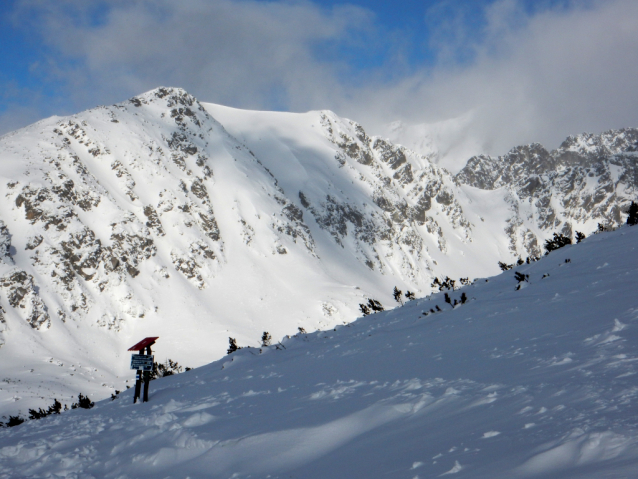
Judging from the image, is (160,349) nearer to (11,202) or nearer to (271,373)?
(11,202)

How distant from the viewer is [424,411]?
186 inches

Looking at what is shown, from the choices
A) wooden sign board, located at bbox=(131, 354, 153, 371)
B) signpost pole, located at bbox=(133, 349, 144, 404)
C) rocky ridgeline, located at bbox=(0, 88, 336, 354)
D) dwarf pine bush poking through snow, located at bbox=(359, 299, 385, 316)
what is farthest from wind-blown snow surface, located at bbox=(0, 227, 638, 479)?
rocky ridgeline, located at bbox=(0, 88, 336, 354)

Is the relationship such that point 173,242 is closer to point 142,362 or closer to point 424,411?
point 142,362

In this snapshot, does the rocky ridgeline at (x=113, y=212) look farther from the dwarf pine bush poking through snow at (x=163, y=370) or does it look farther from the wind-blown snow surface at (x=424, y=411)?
the wind-blown snow surface at (x=424, y=411)

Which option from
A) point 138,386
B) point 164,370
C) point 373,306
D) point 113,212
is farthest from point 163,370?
point 113,212

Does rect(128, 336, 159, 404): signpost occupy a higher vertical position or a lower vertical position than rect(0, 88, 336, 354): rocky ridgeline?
lower

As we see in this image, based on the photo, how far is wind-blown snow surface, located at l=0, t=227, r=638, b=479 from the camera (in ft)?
10.8

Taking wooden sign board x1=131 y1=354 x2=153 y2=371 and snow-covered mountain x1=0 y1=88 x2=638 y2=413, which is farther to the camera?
snow-covered mountain x1=0 y1=88 x2=638 y2=413

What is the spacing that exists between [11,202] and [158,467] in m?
72.1

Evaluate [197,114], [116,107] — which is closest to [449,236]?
[197,114]

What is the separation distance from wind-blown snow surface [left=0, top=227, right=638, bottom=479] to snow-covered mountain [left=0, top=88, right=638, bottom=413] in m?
24.3

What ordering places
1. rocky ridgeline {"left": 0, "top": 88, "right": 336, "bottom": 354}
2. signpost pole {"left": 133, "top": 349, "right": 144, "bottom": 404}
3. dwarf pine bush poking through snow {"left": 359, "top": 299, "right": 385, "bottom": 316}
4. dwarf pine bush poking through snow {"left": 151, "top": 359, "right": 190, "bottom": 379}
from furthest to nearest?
rocky ridgeline {"left": 0, "top": 88, "right": 336, "bottom": 354}, dwarf pine bush poking through snow {"left": 359, "top": 299, "right": 385, "bottom": 316}, dwarf pine bush poking through snow {"left": 151, "top": 359, "right": 190, "bottom": 379}, signpost pole {"left": 133, "top": 349, "right": 144, "bottom": 404}

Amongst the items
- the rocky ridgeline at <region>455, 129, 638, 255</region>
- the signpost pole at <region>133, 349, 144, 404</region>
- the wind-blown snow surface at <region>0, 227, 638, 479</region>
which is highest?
the rocky ridgeline at <region>455, 129, 638, 255</region>

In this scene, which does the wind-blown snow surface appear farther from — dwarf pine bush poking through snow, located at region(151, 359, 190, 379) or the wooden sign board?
dwarf pine bush poking through snow, located at region(151, 359, 190, 379)
